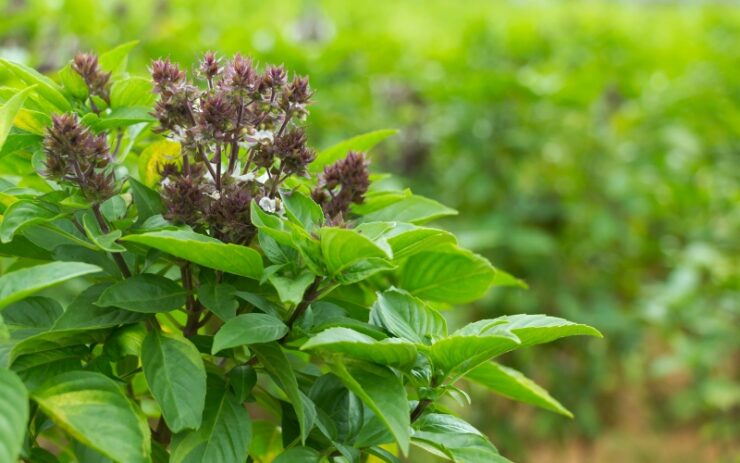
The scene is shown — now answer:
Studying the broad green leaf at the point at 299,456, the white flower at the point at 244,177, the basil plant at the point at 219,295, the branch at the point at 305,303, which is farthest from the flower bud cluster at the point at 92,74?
the broad green leaf at the point at 299,456

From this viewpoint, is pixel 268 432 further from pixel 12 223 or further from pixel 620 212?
pixel 620 212

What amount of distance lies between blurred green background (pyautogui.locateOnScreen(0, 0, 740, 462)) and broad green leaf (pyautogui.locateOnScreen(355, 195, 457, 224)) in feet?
5.47

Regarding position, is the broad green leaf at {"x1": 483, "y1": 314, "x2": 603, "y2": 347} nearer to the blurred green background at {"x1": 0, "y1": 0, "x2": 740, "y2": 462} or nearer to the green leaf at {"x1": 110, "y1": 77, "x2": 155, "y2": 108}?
the green leaf at {"x1": 110, "y1": 77, "x2": 155, "y2": 108}

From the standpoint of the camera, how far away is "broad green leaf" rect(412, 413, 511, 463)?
934mm

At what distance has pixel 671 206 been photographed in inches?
146

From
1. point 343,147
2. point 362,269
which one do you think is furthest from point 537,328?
point 343,147

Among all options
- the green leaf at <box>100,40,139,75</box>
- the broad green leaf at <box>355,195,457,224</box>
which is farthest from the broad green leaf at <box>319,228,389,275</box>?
the green leaf at <box>100,40,139,75</box>

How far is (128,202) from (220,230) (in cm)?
17

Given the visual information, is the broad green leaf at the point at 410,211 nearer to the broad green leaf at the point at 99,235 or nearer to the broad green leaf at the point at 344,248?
the broad green leaf at the point at 344,248

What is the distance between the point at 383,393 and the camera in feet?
2.85

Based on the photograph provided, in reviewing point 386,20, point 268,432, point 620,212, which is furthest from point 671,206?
point 268,432

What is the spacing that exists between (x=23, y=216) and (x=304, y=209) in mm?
270

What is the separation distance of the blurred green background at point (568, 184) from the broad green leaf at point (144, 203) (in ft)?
5.88

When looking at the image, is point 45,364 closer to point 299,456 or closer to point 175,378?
point 175,378
